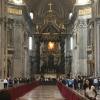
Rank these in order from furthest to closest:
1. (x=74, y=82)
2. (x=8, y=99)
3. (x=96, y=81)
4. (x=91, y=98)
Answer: (x=74, y=82), (x=96, y=81), (x=91, y=98), (x=8, y=99)

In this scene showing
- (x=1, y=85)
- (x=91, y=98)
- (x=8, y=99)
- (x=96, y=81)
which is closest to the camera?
(x=8, y=99)

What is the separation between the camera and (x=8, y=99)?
10227 mm

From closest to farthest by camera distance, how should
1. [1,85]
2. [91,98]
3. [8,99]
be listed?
[8,99] → [91,98] → [1,85]

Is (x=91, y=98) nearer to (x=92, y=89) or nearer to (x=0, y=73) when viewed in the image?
(x=92, y=89)

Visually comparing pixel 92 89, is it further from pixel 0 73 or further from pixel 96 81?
pixel 0 73

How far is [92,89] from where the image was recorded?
54.2ft

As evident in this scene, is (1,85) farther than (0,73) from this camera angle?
No

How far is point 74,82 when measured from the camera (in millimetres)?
46844

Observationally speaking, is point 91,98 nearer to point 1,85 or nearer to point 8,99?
point 8,99

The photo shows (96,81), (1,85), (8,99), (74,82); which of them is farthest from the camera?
(74,82)

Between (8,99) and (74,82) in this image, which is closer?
(8,99)

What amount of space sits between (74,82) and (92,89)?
30.4 metres

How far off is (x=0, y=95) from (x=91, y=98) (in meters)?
6.44

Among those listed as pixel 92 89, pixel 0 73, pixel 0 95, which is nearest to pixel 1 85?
pixel 0 73
